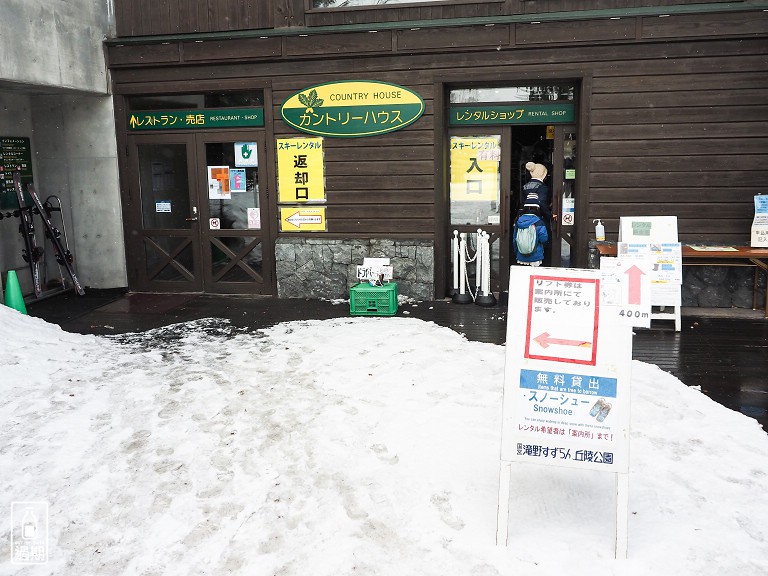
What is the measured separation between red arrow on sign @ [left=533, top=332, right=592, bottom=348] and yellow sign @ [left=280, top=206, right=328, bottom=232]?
6.48 metres

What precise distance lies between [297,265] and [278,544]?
644cm

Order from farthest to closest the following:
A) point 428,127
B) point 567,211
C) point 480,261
Result: 1. point 567,211
2. point 480,261
3. point 428,127

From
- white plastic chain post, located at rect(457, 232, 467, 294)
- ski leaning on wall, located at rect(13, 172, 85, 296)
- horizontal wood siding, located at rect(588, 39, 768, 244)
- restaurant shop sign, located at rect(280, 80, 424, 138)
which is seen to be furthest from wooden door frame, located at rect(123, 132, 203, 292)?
horizontal wood siding, located at rect(588, 39, 768, 244)

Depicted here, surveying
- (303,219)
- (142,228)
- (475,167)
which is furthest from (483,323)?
(142,228)

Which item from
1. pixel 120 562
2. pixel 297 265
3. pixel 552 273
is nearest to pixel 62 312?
pixel 297 265

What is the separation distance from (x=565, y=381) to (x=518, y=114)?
6450mm

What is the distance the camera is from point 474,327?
26.1 ft

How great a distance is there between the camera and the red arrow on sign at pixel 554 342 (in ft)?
11.2

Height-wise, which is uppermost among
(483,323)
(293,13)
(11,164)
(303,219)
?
(293,13)

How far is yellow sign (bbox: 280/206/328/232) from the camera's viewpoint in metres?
9.62

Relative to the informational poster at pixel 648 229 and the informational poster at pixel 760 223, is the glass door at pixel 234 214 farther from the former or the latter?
the informational poster at pixel 760 223

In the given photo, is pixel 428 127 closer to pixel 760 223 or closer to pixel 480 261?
pixel 480 261

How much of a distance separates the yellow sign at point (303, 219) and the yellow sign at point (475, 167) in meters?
1.96

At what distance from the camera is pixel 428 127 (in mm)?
9125
